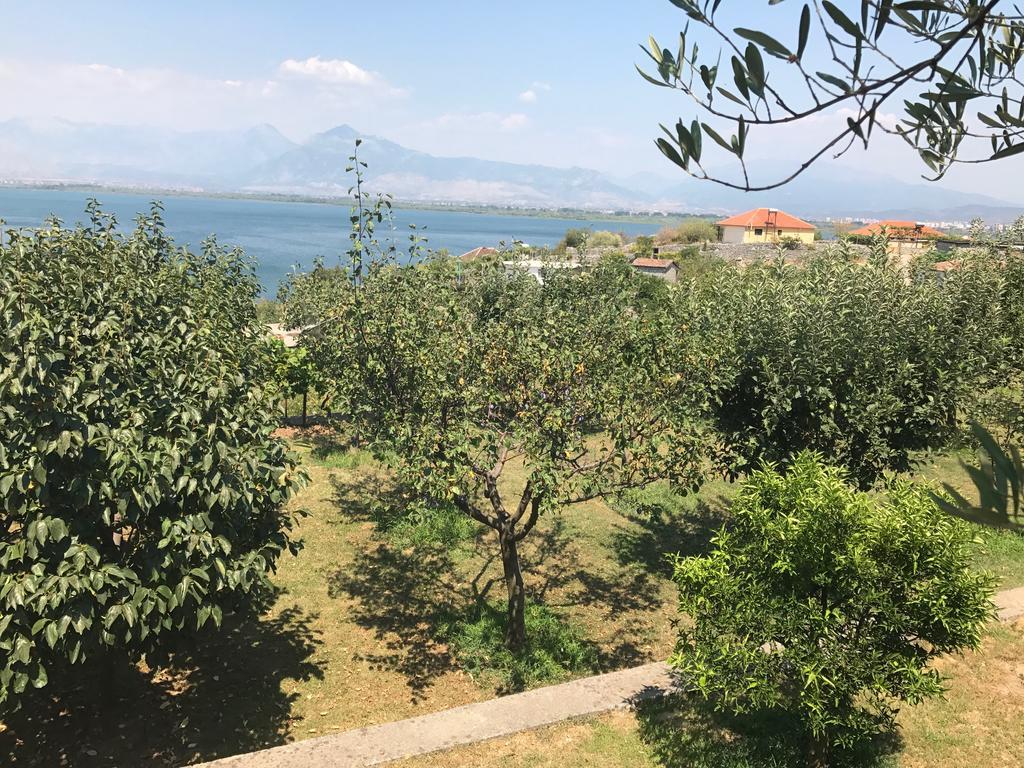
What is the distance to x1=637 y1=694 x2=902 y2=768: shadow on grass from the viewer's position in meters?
6.99

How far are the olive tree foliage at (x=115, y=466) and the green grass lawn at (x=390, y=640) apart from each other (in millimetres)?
1308

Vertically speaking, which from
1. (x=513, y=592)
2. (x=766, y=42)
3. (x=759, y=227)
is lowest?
(x=513, y=592)

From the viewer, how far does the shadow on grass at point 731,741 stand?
275 inches

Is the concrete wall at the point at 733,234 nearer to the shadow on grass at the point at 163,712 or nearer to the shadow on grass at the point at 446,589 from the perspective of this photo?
the shadow on grass at the point at 446,589

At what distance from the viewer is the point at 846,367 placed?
10688mm

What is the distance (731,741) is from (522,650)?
3.52 metres

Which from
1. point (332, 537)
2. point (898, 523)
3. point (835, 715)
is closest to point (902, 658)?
point (835, 715)

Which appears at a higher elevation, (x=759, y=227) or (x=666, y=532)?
(x=759, y=227)

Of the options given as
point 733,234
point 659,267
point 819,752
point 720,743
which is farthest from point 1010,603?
point 733,234

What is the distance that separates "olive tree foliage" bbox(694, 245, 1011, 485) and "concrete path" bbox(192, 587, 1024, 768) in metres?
3.95

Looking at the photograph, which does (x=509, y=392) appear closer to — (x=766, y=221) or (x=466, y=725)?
(x=466, y=725)

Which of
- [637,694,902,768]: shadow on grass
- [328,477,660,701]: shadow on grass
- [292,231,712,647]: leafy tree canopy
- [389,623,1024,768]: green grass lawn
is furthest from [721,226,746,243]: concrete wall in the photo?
[637,694,902,768]: shadow on grass

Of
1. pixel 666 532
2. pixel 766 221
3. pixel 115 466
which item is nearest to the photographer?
pixel 115 466

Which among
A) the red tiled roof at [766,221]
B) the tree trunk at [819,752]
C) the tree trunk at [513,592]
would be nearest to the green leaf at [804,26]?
the tree trunk at [819,752]
